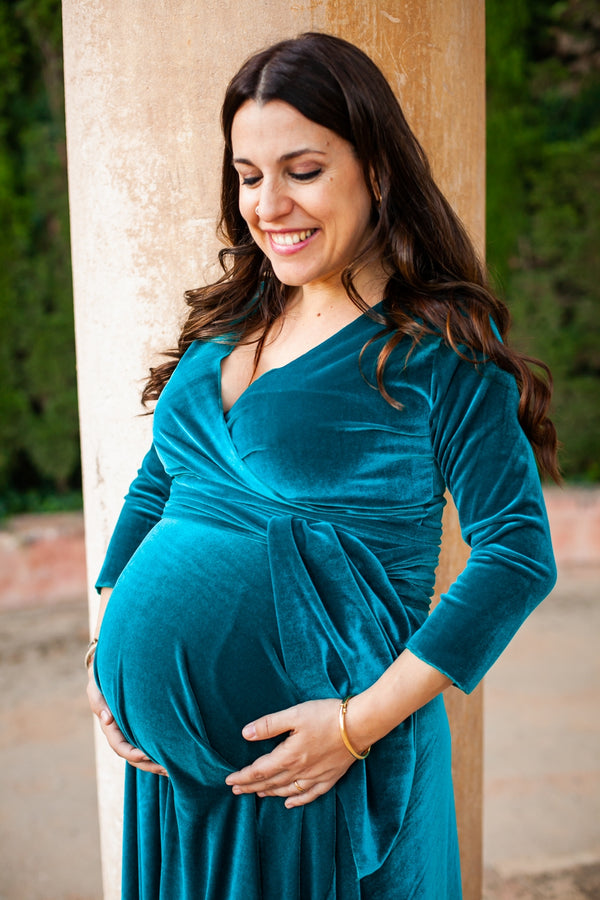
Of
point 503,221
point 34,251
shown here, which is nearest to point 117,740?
point 34,251

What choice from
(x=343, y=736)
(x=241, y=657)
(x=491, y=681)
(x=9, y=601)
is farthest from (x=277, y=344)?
(x=9, y=601)

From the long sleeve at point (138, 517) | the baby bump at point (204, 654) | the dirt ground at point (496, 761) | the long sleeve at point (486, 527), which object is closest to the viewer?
the long sleeve at point (486, 527)

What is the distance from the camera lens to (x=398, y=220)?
1.44m

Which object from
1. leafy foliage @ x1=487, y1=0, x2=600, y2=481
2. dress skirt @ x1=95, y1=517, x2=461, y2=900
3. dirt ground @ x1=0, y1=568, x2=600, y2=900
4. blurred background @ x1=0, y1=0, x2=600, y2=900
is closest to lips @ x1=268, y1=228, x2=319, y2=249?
dress skirt @ x1=95, y1=517, x2=461, y2=900

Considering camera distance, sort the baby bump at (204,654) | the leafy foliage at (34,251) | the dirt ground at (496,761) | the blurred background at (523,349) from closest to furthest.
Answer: the baby bump at (204,654) → the dirt ground at (496,761) → the blurred background at (523,349) → the leafy foliage at (34,251)

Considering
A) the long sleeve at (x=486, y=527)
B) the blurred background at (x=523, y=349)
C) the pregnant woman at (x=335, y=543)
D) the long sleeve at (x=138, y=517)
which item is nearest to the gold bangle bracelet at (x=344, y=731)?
the pregnant woman at (x=335, y=543)

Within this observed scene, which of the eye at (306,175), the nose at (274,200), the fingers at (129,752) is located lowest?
the fingers at (129,752)

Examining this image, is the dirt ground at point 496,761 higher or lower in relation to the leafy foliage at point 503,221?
lower

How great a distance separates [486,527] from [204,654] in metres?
0.50

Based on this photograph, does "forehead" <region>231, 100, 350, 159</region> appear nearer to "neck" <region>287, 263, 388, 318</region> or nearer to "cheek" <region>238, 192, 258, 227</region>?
"cheek" <region>238, 192, 258, 227</region>

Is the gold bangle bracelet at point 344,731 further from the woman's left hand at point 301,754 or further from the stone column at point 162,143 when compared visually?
the stone column at point 162,143

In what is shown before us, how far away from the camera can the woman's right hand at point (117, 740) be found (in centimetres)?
151

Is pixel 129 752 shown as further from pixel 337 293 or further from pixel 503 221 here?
pixel 503 221

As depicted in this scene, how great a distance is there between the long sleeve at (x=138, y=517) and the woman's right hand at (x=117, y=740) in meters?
0.22
